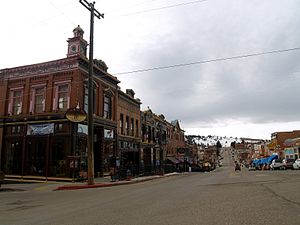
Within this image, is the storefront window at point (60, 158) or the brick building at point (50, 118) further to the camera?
the brick building at point (50, 118)

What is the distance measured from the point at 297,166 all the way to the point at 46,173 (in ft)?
102

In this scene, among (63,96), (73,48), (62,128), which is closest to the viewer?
(62,128)

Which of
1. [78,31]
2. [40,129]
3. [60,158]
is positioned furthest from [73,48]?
[60,158]

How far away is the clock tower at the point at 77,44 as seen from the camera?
91.1 ft

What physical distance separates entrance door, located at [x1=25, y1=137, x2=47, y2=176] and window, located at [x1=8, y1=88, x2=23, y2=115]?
3635mm

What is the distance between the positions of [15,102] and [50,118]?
517cm

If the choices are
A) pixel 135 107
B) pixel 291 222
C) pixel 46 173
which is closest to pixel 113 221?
pixel 291 222

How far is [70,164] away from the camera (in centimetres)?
2475

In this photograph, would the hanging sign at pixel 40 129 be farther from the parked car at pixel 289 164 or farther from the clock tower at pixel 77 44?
the parked car at pixel 289 164

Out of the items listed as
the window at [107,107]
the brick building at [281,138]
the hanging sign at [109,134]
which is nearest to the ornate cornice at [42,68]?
the window at [107,107]

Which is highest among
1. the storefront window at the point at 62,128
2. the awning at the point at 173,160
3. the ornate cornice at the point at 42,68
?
the ornate cornice at the point at 42,68

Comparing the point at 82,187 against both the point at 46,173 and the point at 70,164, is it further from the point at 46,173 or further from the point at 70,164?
the point at 46,173

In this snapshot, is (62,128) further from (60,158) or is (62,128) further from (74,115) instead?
(74,115)

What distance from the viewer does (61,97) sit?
27.3m
